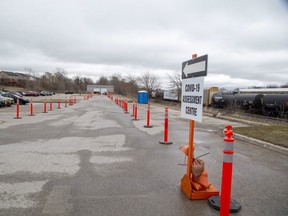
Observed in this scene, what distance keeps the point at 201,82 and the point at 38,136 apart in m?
7.84

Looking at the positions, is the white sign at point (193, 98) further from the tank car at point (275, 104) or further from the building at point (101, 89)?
the building at point (101, 89)

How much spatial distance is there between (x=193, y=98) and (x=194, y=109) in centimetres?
20

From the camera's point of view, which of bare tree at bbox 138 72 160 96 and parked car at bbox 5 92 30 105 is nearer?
parked car at bbox 5 92 30 105

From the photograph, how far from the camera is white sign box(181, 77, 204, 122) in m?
4.48

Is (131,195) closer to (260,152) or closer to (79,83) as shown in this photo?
(260,152)

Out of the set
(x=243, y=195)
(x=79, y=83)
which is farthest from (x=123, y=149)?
(x=79, y=83)

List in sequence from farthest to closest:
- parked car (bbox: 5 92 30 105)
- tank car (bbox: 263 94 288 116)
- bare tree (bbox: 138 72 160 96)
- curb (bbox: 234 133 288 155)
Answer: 1. bare tree (bbox: 138 72 160 96)
2. parked car (bbox: 5 92 30 105)
3. tank car (bbox: 263 94 288 116)
4. curb (bbox: 234 133 288 155)

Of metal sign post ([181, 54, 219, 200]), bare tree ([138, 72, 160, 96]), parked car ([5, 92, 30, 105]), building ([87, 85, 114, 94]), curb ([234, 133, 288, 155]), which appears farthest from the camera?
building ([87, 85, 114, 94])

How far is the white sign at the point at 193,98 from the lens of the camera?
4478mm

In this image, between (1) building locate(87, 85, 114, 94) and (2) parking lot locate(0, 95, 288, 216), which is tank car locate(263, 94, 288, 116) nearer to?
(2) parking lot locate(0, 95, 288, 216)

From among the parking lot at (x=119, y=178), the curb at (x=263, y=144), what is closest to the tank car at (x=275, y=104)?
the curb at (x=263, y=144)

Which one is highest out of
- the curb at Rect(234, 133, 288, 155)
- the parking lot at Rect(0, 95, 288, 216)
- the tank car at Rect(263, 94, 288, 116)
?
the tank car at Rect(263, 94, 288, 116)

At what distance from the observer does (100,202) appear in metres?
4.24

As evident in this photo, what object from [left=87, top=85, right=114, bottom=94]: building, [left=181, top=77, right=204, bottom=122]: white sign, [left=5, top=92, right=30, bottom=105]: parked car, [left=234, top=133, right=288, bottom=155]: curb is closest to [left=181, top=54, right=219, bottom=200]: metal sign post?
[left=181, top=77, right=204, bottom=122]: white sign
